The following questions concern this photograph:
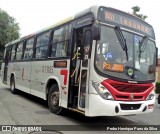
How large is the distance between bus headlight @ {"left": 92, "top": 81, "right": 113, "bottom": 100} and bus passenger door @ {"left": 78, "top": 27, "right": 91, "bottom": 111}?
356mm

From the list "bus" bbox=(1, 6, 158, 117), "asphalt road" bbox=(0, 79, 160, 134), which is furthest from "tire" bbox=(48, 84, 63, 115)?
"asphalt road" bbox=(0, 79, 160, 134)

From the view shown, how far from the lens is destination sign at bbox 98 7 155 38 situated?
7621mm

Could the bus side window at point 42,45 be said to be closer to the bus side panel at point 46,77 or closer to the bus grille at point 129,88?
the bus side panel at point 46,77

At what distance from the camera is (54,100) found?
9.55m

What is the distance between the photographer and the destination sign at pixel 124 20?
762 centimetres

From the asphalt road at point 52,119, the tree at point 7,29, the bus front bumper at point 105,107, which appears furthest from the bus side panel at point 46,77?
the tree at point 7,29

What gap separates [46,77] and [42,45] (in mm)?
1566

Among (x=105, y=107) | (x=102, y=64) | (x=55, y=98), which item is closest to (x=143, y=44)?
(x=102, y=64)

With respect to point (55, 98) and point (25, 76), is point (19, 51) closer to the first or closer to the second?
point (25, 76)

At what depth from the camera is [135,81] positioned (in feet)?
25.3

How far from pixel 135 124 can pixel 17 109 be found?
4195 mm

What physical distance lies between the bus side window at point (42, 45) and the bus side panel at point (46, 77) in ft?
0.98

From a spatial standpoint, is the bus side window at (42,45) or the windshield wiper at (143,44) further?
the bus side window at (42,45)

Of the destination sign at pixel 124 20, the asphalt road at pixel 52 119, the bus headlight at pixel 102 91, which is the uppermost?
the destination sign at pixel 124 20
